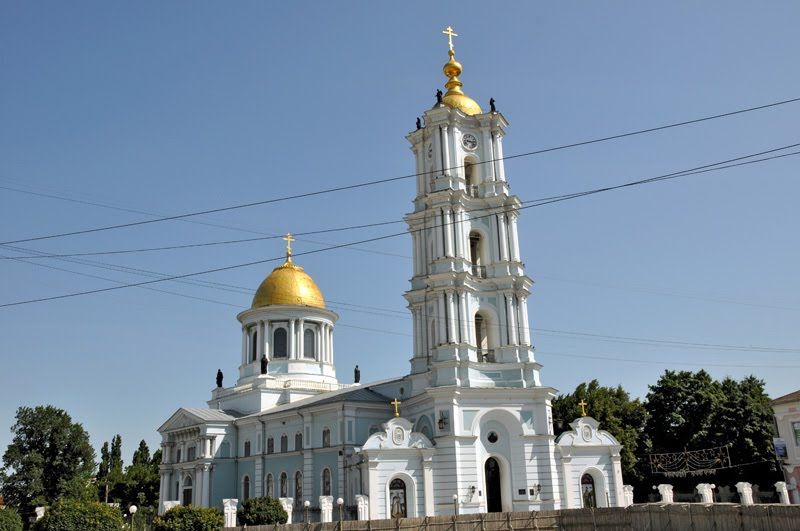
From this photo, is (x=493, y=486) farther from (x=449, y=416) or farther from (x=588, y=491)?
(x=588, y=491)

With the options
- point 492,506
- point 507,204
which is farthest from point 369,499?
point 507,204

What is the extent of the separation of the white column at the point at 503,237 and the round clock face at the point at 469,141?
4808 millimetres

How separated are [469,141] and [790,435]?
23.4 meters

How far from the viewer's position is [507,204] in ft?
148

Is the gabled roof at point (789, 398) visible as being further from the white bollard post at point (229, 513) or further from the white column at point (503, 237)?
the white bollard post at point (229, 513)

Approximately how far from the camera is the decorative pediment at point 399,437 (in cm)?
3975

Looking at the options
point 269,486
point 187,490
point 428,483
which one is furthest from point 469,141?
point 187,490

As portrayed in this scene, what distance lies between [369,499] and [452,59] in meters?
26.2

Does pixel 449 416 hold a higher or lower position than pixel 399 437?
higher

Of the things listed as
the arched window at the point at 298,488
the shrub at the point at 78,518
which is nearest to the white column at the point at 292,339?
the arched window at the point at 298,488

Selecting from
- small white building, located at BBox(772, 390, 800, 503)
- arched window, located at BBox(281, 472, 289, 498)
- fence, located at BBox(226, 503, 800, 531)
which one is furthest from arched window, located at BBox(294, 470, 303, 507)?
small white building, located at BBox(772, 390, 800, 503)

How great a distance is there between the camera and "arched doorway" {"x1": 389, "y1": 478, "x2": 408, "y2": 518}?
3925 centimetres

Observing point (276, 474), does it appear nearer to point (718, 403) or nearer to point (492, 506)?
point (492, 506)

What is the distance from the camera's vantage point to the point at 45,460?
5941 cm
